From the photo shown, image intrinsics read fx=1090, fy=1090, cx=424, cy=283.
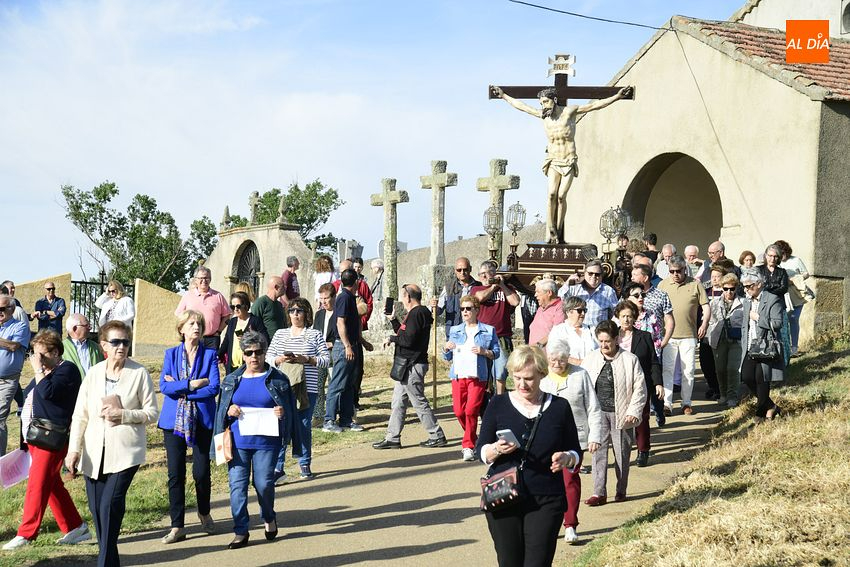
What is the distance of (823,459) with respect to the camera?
881cm

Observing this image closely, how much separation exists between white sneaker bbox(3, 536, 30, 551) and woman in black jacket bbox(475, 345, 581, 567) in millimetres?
4212

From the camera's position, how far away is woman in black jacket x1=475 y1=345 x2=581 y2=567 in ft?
19.1

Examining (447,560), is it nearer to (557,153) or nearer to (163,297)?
(557,153)

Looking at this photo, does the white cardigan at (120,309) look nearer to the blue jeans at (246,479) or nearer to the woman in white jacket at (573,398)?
the blue jeans at (246,479)

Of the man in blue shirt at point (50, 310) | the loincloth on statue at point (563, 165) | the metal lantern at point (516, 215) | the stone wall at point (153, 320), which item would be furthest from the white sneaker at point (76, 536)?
the stone wall at point (153, 320)

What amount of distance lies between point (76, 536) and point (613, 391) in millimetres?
4433

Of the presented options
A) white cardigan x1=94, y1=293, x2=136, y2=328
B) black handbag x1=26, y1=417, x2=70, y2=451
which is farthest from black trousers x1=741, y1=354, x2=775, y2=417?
white cardigan x1=94, y1=293, x2=136, y2=328

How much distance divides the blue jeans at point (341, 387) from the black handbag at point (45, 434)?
172 inches

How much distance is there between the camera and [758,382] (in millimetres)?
10875

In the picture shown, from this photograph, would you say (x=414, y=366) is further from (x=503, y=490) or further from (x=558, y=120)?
(x=558, y=120)

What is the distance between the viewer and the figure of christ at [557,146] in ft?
52.9

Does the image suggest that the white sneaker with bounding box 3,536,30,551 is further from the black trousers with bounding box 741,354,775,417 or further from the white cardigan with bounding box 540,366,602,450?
the black trousers with bounding box 741,354,775,417

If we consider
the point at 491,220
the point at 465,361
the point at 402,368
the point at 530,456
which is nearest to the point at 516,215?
the point at 491,220

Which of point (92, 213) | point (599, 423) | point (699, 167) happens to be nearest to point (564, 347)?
point (599, 423)
